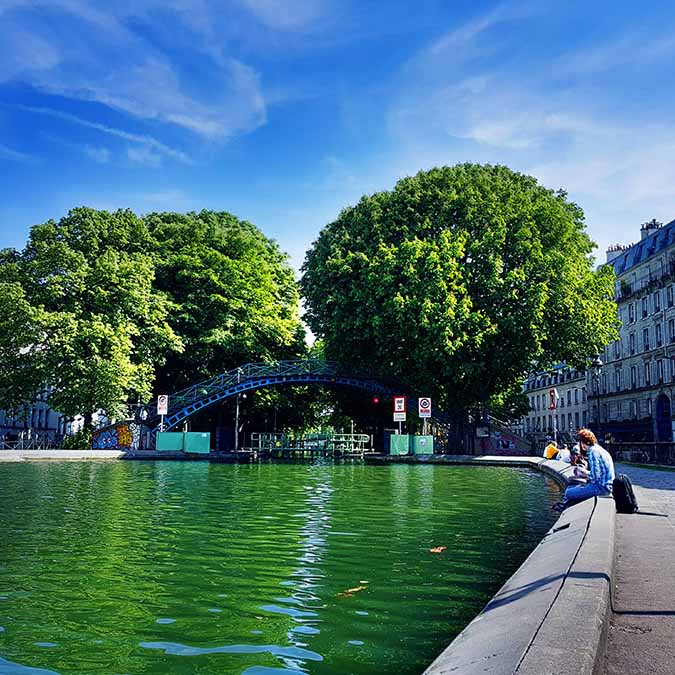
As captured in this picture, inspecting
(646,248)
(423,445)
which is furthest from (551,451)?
(646,248)

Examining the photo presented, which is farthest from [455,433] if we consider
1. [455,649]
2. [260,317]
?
[455,649]

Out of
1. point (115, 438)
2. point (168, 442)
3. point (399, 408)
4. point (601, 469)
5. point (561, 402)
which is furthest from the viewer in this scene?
point (561, 402)

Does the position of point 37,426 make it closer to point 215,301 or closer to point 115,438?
point 115,438

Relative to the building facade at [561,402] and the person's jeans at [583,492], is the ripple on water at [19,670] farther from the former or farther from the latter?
the building facade at [561,402]

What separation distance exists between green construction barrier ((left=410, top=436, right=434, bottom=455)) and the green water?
2501cm

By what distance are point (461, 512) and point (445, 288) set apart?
23623 millimetres

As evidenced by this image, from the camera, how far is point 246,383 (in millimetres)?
47875

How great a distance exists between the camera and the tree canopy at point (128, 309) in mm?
41406

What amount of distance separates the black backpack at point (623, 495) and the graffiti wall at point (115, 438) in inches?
1492

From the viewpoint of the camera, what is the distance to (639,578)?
656cm

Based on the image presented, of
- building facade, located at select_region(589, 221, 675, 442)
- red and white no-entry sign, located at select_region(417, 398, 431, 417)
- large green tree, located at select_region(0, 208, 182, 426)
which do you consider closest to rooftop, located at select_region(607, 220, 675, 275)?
building facade, located at select_region(589, 221, 675, 442)

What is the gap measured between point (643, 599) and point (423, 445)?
36745 millimetres

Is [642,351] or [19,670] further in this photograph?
[642,351]

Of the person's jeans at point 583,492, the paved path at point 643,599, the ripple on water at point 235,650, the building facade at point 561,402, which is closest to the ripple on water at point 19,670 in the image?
the ripple on water at point 235,650
